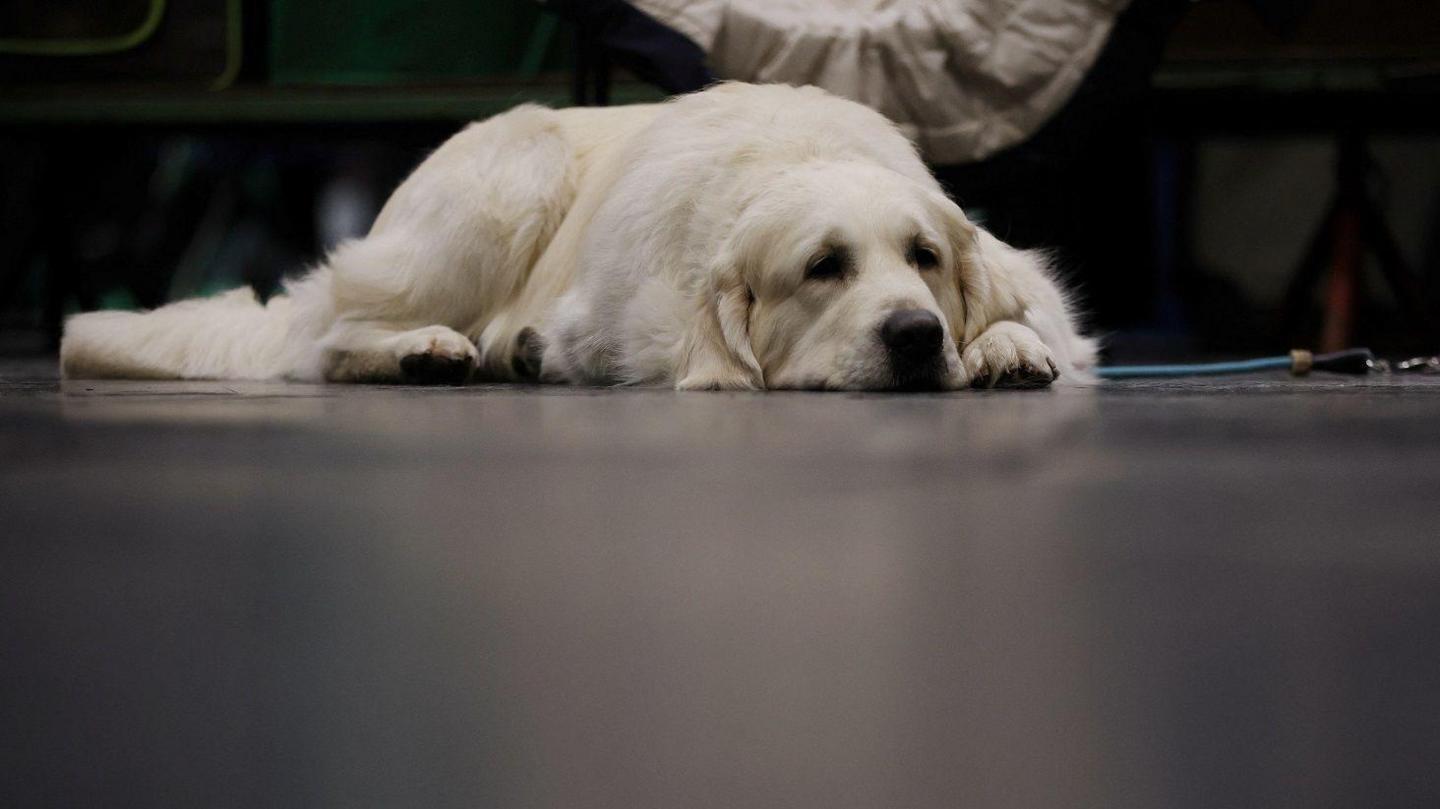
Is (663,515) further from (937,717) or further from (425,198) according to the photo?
(425,198)

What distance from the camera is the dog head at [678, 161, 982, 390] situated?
91.9 inches

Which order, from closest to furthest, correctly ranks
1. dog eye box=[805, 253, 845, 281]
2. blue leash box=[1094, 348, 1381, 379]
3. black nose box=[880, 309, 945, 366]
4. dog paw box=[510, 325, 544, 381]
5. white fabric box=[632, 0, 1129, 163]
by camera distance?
black nose box=[880, 309, 945, 366]
dog eye box=[805, 253, 845, 281]
blue leash box=[1094, 348, 1381, 379]
dog paw box=[510, 325, 544, 381]
white fabric box=[632, 0, 1129, 163]

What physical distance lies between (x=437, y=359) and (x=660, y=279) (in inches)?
19.0

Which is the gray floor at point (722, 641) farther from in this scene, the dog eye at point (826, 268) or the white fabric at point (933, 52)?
the white fabric at point (933, 52)

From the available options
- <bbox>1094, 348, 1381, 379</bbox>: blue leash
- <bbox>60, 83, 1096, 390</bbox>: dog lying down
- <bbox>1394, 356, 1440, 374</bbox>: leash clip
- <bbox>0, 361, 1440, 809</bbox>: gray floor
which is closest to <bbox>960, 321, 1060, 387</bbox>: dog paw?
<bbox>60, 83, 1096, 390</bbox>: dog lying down

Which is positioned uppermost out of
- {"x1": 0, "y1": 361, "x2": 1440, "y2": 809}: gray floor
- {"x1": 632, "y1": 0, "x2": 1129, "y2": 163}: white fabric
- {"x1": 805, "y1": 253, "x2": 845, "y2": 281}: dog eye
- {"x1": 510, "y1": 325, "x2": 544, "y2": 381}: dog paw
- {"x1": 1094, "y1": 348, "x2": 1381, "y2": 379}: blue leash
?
{"x1": 632, "y1": 0, "x2": 1129, "y2": 163}: white fabric

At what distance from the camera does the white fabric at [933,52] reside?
3350 mm

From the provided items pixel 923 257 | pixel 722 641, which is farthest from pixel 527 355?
pixel 722 641

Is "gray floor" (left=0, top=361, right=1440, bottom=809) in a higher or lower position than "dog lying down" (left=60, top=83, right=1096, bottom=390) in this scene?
lower

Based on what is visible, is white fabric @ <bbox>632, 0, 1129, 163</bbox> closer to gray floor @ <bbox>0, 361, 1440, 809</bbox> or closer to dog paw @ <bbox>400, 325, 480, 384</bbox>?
dog paw @ <bbox>400, 325, 480, 384</bbox>

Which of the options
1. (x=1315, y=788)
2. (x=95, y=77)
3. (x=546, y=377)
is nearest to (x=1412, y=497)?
(x=1315, y=788)

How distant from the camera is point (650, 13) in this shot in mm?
3346

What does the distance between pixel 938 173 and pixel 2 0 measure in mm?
2875

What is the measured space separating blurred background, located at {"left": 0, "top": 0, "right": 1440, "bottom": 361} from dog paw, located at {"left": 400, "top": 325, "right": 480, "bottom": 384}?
0.97 meters
